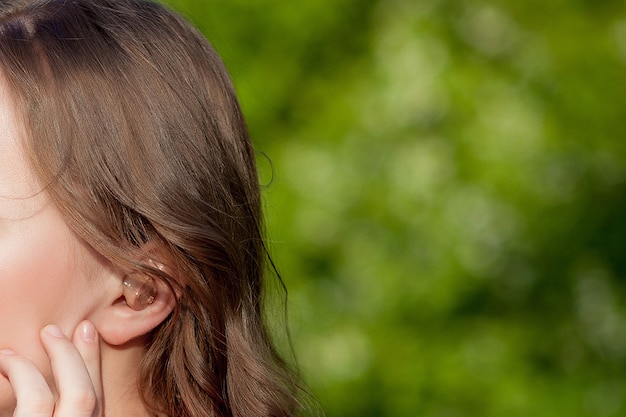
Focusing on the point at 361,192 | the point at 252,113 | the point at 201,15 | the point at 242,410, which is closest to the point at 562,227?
the point at 361,192

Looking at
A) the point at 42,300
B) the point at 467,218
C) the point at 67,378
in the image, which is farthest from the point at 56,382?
the point at 467,218

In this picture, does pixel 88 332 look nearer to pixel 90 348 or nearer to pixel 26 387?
pixel 90 348

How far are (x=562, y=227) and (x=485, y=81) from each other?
2.22 feet

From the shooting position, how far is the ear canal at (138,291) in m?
2.07

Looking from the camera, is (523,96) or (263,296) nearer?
(263,296)

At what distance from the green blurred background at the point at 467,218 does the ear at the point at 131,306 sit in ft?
5.19

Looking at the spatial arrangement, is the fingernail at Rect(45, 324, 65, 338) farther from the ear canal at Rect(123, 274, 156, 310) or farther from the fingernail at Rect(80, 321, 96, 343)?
the ear canal at Rect(123, 274, 156, 310)

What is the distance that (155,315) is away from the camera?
213cm

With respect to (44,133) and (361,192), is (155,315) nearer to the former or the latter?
(44,133)

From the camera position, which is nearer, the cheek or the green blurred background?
the cheek

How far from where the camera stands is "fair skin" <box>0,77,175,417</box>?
1.91 meters

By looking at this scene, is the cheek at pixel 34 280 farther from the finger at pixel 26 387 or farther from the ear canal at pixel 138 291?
the ear canal at pixel 138 291

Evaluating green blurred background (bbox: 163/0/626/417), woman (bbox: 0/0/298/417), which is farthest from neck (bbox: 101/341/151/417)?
green blurred background (bbox: 163/0/626/417)

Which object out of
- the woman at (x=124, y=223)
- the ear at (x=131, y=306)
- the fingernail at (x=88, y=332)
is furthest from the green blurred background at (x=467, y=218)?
the fingernail at (x=88, y=332)
